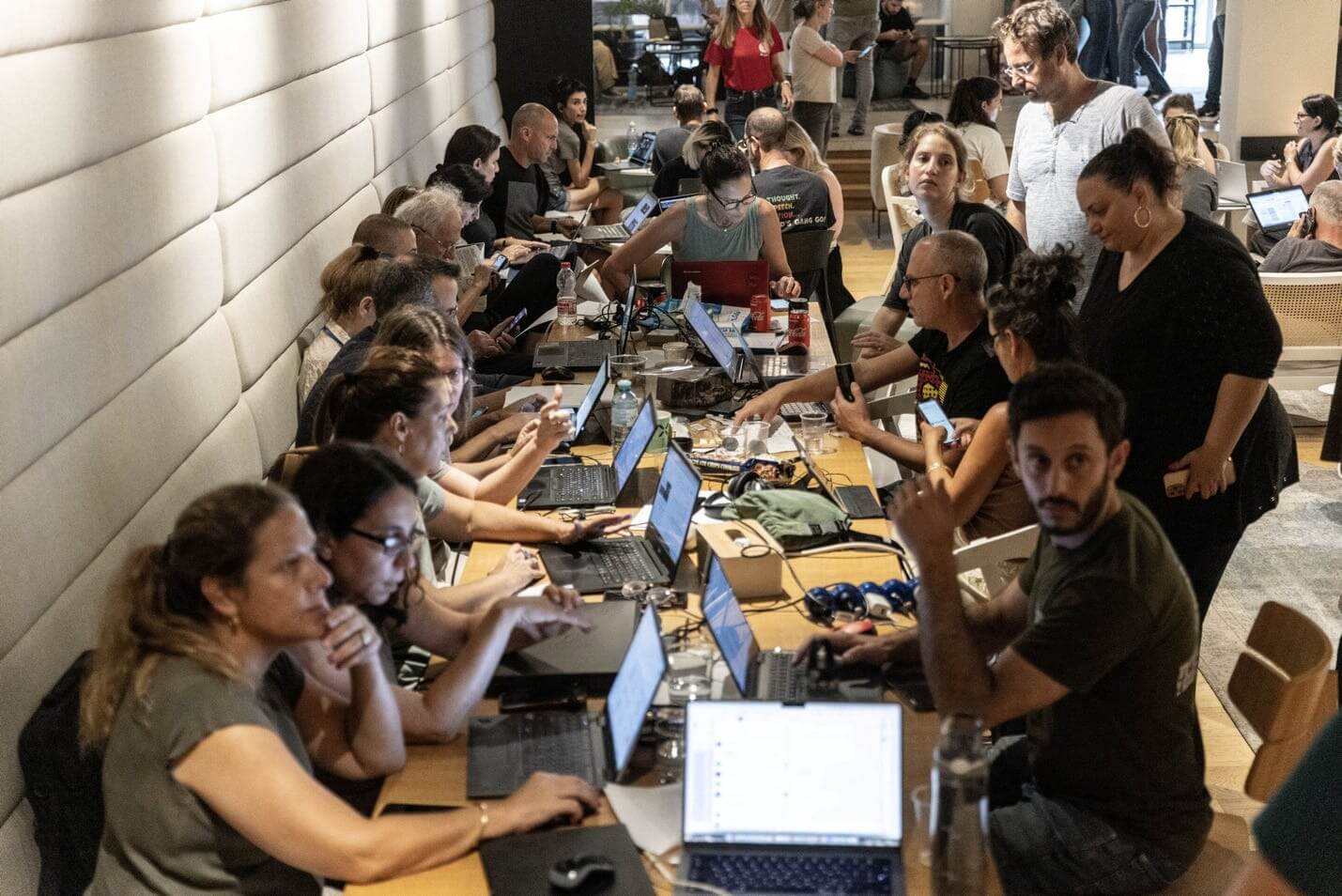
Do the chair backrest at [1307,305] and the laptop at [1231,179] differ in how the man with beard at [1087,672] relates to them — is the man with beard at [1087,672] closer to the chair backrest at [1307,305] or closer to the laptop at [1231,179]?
the chair backrest at [1307,305]

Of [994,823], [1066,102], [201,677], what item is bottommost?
[994,823]

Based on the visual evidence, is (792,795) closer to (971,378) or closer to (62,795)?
(62,795)

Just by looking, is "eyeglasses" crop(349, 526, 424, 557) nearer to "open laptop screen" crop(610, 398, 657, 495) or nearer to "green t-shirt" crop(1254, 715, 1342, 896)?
"open laptop screen" crop(610, 398, 657, 495)

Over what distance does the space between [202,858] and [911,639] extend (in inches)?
51.9

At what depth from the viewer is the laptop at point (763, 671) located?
266cm

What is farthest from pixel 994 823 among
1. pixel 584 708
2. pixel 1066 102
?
pixel 1066 102

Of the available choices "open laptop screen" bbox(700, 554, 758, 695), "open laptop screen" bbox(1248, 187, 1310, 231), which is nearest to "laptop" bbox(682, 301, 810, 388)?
"open laptop screen" bbox(700, 554, 758, 695)

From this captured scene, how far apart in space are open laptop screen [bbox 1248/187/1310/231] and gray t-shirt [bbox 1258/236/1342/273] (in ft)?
4.82

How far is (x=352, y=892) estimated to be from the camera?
2.13 metres

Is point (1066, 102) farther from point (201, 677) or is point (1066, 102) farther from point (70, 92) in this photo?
point (201, 677)

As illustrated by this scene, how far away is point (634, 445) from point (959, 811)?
198cm

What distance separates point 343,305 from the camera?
14.9 ft

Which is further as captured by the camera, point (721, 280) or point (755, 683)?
point (721, 280)

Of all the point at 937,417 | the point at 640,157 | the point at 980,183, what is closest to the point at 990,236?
the point at 937,417
